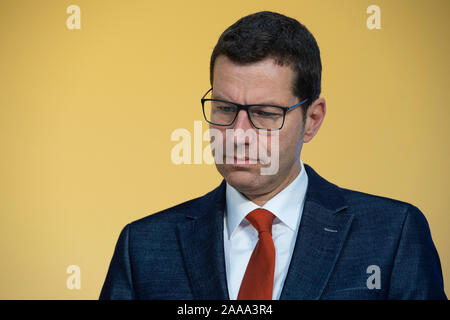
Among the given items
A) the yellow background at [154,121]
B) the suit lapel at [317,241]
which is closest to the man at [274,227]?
the suit lapel at [317,241]

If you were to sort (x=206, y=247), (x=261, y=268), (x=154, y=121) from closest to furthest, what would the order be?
(x=261, y=268)
(x=206, y=247)
(x=154, y=121)

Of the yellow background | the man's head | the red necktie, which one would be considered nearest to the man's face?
the man's head

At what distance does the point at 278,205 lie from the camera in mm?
1696

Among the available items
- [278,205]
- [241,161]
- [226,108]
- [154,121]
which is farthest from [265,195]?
[154,121]

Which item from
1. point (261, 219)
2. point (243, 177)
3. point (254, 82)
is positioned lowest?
point (261, 219)

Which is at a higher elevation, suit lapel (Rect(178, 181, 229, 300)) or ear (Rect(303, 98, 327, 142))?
ear (Rect(303, 98, 327, 142))

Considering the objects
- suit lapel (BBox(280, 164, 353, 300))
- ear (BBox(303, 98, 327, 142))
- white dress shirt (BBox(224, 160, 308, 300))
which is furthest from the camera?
ear (BBox(303, 98, 327, 142))

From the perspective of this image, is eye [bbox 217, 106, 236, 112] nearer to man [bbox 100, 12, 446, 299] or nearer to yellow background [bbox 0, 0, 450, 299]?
man [bbox 100, 12, 446, 299]

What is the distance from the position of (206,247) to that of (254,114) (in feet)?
1.23

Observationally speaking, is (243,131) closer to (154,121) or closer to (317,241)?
(317,241)

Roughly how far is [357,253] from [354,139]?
139cm

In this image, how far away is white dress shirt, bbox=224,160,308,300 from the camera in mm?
1658
